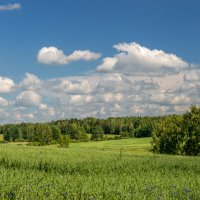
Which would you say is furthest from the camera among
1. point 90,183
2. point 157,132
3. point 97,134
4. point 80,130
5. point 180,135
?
point 80,130

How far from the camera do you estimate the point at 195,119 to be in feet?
248

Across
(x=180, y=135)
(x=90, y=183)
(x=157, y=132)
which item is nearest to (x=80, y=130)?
(x=157, y=132)

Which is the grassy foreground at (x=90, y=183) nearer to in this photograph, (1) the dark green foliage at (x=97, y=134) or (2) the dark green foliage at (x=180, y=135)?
(2) the dark green foliage at (x=180, y=135)

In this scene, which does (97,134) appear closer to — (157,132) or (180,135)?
(157,132)

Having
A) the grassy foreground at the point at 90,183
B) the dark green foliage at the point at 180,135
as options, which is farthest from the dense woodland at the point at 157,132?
the grassy foreground at the point at 90,183

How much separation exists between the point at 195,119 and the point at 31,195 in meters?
67.6

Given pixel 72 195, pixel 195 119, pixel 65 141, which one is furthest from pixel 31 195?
pixel 65 141

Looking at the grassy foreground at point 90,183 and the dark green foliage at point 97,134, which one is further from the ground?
the grassy foreground at point 90,183

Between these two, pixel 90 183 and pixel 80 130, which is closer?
pixel 90 183

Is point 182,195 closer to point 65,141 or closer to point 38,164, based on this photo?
point 38,164

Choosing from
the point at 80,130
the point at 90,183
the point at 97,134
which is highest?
the point at 90,183

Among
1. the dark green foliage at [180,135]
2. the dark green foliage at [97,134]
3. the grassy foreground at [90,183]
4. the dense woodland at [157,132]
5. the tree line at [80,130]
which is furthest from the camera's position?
the dark green foliage at [97,134]

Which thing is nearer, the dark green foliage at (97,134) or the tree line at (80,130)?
the tree line at (80,130)

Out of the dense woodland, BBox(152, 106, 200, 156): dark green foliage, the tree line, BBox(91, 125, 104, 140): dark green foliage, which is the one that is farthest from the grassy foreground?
BBox(91, 125, 104, 140): dark green foliage
